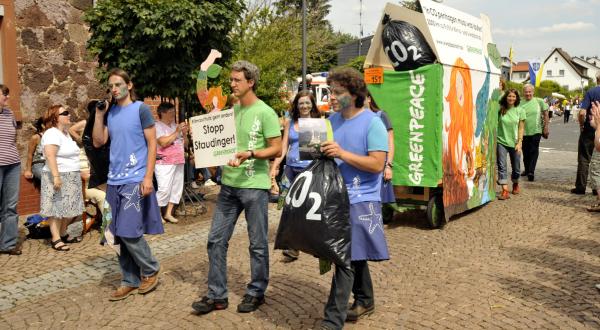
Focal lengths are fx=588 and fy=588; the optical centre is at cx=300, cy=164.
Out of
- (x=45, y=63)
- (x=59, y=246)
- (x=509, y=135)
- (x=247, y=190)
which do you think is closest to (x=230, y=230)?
(x=247, y=190)

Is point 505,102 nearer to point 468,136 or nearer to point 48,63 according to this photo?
point 468,136

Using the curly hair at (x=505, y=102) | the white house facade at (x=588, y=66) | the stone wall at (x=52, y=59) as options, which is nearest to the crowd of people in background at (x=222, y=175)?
the stone wall at (x=52, y=59)

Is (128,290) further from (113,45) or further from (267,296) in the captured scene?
(113,45)

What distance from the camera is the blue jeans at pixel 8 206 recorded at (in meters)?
6.55

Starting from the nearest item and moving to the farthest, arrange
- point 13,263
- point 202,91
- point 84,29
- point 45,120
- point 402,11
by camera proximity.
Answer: point 202,91
point 13,263
point 45,120
point 402,11
point 84,29

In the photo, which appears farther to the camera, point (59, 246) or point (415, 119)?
point (415, 119)

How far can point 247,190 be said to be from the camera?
14.6ft

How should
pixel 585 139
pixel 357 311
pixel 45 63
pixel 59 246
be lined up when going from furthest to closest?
1. pixel 585 139
2. pixel 45 63
3. pixel 59 246
4. pixel 357 311

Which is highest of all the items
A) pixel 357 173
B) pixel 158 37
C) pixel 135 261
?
pixel 158 37

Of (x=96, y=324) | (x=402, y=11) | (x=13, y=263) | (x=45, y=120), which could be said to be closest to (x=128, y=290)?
(x=96, y=324)

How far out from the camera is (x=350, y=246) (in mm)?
3791

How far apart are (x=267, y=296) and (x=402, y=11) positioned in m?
4.12

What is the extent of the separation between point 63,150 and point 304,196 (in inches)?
162

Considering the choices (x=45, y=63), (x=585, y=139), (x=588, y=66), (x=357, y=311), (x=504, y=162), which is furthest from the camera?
(x=588, y=66)
